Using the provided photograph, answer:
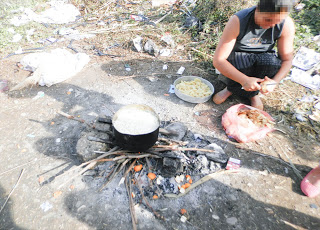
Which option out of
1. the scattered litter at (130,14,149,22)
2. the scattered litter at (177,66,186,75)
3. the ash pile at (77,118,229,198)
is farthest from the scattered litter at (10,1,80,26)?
the ash pile at (77,118,229,198)

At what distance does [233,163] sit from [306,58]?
310cm

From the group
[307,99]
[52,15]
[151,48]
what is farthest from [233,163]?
[52,15]

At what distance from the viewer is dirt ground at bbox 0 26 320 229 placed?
198cm

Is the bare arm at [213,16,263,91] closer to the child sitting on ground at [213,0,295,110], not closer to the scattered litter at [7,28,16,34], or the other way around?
the child sitting on ground at [213,0,295,110]

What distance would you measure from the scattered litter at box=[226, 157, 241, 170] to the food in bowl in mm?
1252

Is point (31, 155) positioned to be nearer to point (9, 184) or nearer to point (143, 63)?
point (9, 184)

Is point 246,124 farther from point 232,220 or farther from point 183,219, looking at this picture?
point 183,219

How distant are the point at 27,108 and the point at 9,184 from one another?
55.9 inches

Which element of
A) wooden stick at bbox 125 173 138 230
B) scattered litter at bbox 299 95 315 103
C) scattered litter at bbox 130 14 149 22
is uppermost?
scattered litter at bbox 130 14 149 22

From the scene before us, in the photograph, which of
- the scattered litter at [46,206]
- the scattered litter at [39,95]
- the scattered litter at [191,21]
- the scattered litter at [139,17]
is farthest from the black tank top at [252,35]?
the scattered litter at [139,17]

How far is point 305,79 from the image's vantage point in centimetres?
377

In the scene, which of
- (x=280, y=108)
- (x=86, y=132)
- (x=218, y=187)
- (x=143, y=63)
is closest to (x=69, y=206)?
(x=86, y=132)

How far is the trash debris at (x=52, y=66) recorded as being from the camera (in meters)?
3.59

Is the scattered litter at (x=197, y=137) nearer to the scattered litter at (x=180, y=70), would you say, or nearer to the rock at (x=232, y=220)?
the rock at (x=232, y=220)
